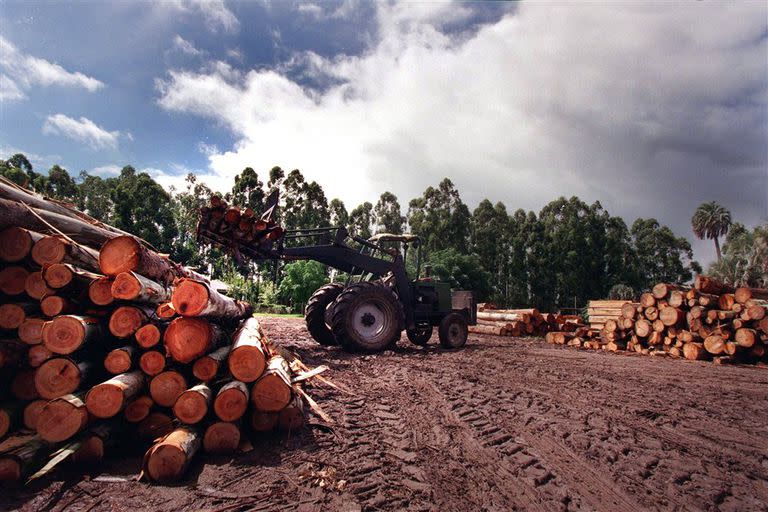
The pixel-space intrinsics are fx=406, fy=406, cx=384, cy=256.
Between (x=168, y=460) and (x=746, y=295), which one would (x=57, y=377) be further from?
(x=746, y=295)

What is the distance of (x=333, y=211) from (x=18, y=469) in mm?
40421

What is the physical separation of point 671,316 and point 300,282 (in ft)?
78.9

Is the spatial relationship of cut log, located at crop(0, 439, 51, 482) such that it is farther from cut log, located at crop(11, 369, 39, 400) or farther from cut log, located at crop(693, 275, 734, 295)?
cut log, located at crop(693, 275, 734, 295)

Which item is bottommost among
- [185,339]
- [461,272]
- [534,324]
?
[534,324]

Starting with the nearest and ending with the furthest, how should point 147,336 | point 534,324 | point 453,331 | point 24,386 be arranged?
point 24,386 < point 147,336 < point 453,331 < point 534,324

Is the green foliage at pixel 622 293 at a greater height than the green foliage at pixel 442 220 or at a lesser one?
lesser

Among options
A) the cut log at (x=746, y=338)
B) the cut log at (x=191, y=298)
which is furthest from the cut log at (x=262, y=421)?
the cut log at (x=746, y=338)

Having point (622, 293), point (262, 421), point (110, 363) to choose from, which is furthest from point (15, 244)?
point (622, 293)

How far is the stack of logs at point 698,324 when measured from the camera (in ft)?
31.3

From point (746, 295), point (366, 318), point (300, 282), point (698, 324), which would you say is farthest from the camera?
point (300, 282)

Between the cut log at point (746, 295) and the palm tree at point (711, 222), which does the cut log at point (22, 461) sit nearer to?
the cut log at point (746, 295)

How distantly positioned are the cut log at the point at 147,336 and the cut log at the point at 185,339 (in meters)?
0.09

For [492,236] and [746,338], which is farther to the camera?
[492,236]

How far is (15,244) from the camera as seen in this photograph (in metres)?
3.66
